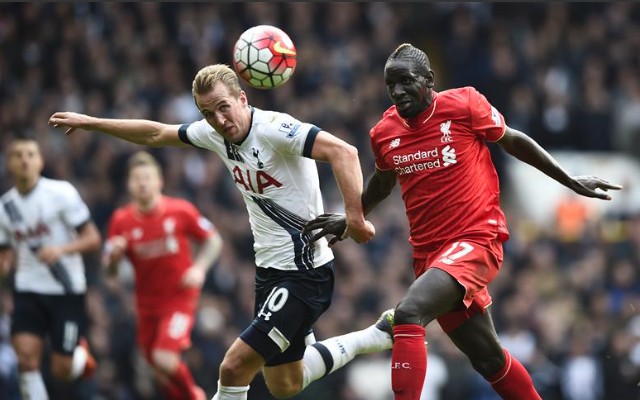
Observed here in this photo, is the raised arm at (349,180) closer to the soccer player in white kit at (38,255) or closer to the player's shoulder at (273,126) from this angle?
the player's shoulder at (273,126)

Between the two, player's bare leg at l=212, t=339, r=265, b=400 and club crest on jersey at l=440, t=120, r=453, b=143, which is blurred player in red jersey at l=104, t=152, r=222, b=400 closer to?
player's bare leg at l=212, t=339, r=265, b=400

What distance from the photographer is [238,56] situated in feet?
24.3

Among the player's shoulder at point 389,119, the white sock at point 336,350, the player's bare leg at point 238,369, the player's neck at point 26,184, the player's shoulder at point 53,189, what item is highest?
the player's shoulder at point 389,119

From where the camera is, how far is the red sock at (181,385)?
1037 cm

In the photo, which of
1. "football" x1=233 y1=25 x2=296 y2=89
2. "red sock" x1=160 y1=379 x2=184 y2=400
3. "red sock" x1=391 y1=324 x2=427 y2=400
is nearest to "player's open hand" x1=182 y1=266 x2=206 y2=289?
"red sock" x1=160 y1=379 x2=184 y2=400

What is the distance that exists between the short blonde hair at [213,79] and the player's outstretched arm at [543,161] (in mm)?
1753

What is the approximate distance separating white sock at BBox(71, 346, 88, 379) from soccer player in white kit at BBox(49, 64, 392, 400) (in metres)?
3.07

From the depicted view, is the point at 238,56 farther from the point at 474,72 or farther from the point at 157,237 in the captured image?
the point at 474,72

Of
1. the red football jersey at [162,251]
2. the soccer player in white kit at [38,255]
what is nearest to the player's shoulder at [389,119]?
the soccer player in white kit at [38,255]

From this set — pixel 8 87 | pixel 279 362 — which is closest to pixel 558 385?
pixel 279 362

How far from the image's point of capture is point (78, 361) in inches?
399

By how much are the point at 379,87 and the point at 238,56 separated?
9.59 m

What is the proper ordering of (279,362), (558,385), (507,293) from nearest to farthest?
(279,362)
(558,385)
(507,293)

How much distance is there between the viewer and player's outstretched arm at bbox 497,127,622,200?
7094 millimetres
